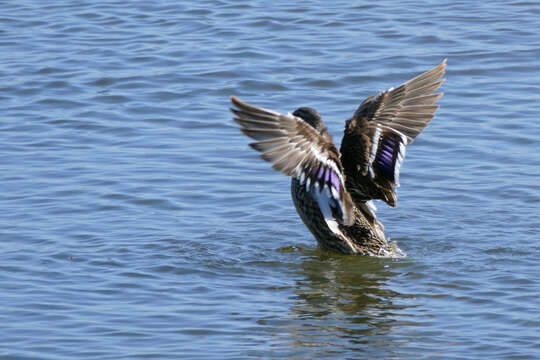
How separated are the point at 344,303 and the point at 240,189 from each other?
104 inches

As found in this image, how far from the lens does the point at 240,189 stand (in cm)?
994

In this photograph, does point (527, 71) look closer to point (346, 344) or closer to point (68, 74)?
point (68, 74)

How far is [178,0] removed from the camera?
1658 cm

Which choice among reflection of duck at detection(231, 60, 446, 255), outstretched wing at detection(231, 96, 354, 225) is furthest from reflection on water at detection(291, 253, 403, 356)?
outstretched wing at detection(231, 96, 354, 225)

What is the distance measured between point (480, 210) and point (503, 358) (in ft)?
10.1

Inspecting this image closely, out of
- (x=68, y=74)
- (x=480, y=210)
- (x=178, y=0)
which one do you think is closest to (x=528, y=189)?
(x=480, y=210)

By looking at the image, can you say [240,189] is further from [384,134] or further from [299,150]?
[299,150]

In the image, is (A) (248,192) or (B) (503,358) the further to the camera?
(A) (248,192)

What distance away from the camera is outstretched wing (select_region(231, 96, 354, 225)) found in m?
6.76

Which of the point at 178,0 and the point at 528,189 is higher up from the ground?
the point at 178,0

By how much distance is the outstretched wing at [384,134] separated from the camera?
800 cm

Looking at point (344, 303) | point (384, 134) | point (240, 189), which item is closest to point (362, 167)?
point (384, 134)

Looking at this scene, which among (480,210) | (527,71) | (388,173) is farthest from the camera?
(527,71)

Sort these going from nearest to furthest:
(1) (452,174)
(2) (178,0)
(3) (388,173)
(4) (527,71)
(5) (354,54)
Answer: (3) (388,173) < (1) (452,174) < (4) (527,71) < (5) (354,54) < (2) (178,0)
